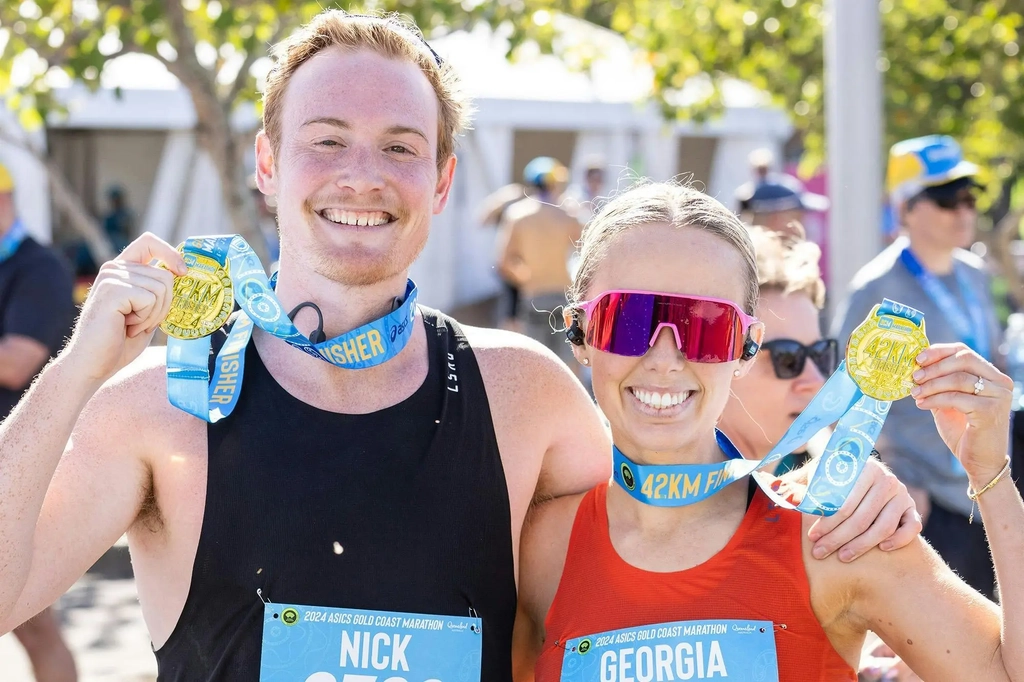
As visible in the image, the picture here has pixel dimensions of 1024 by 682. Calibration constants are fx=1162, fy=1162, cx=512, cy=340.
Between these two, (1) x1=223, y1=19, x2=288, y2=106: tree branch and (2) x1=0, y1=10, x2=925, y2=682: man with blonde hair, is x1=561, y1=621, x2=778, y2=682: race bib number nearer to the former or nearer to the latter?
(2) x1=0, y1=10, x2=925, y2=682: man with blonde hair

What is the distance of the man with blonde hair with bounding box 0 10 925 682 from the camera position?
7.38 ft

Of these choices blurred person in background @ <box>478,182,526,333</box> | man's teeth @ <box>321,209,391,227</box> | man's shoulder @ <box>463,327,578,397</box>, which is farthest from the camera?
blurred person in background @ <box>478,182,526,333</box>

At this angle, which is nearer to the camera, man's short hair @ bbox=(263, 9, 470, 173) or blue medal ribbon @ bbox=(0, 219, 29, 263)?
man's short hair @ bbox=(263, 9, 470, 173)

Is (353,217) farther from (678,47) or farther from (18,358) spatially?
(678,47)

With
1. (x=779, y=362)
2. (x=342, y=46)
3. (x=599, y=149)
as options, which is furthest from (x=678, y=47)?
(x=599, y=149)

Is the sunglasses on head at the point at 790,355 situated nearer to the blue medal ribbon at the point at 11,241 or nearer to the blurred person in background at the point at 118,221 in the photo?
the blue medal ribbon at the point at 11,241

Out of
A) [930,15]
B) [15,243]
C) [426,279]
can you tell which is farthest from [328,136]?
[426,279]

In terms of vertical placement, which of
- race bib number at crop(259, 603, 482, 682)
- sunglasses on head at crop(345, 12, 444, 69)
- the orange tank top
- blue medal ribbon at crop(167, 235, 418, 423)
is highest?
sunglasses on head at crop(345, 12, 444, 69)

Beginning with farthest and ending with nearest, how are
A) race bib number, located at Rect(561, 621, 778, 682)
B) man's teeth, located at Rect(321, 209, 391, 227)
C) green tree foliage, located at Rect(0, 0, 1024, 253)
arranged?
green tree foliage, located at Rect(0, 0, 1024, 253)
man's teeth, located at Rect(321, 209, 391, 227)
race bib number, located at Rect(561, 621, 778, 682)

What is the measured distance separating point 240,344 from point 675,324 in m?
0.91

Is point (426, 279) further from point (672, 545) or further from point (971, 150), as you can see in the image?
point (672, 545)

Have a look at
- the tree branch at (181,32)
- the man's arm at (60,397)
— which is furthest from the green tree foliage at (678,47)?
the man's arm at (60,397)

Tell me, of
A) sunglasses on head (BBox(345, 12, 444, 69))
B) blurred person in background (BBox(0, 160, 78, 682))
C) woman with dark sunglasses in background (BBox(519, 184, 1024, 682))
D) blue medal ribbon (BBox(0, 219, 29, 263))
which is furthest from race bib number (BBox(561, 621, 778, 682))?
blue medal ribbon (BBox(0, 219, 29, 263))

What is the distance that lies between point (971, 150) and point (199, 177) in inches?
318
